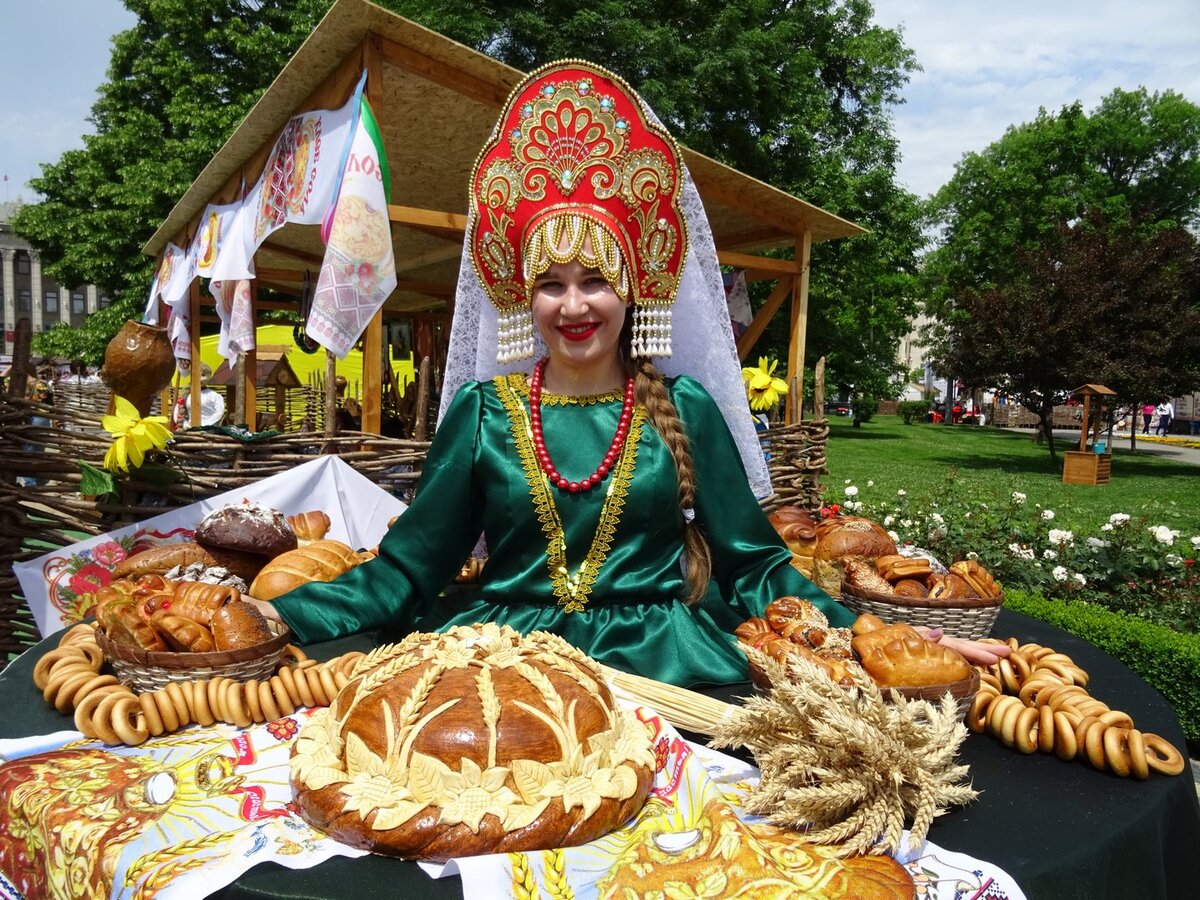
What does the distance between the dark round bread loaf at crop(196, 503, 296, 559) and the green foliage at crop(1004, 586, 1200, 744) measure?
3645mm

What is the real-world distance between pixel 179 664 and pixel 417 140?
5.14 meters

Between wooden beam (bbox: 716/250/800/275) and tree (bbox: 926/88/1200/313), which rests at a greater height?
tree (bbox: 926/88/1200/313)

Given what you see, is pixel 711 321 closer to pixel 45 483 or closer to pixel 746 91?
pixel 45 483

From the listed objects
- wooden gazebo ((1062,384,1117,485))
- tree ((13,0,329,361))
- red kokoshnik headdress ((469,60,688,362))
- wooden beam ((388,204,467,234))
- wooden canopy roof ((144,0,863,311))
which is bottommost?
wooden gazebo ((1062,384,1117,485))

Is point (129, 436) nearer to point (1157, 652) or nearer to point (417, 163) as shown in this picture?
point (417, 163)

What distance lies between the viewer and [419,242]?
29.3ft

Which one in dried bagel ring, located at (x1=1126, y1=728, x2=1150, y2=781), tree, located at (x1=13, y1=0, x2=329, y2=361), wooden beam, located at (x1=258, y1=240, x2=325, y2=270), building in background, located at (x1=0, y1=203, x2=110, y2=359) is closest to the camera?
dried bagel ring, located at (x1=1126, y1=728, x2=1150, y2=781)

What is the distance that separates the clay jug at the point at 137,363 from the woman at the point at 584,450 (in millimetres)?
1736

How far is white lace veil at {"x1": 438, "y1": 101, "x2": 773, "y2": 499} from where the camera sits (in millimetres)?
2383

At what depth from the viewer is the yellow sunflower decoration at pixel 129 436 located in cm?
296

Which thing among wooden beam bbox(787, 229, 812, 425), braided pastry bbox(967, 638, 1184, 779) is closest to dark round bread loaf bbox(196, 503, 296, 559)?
braided pastry bbox(967, 638, 1184, 779)

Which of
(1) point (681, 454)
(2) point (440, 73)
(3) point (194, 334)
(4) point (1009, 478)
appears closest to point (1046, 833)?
(1) point (681, 454)

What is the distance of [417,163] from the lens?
6496 millimetres

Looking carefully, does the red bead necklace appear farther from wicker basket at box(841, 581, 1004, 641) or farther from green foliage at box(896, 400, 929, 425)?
green foliage at box(896, 400, 929, 425)
